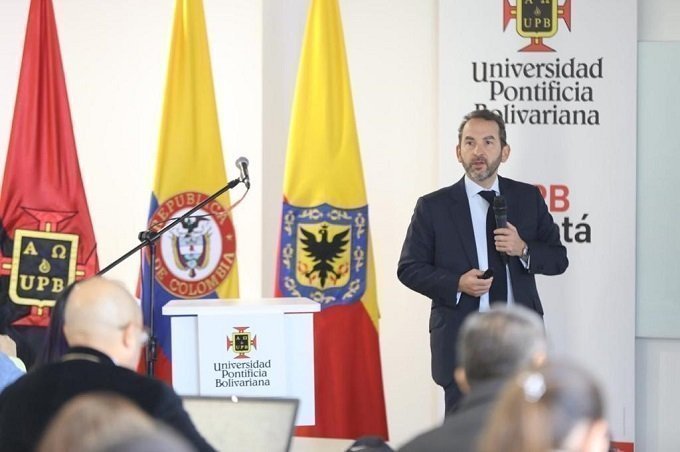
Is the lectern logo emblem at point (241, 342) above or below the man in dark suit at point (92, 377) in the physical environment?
below

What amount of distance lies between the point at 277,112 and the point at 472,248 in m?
2.05

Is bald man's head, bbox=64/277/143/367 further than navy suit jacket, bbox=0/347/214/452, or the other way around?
bald man's head, bbox=64/277/143/367

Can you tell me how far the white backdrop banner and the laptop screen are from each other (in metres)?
3.13

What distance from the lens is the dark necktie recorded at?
4.72 m

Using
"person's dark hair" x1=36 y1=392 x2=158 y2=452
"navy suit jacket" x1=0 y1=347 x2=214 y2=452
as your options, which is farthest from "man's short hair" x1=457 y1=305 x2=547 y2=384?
"person's dark hair" x1=36 y1=392 x2=158 y2=452

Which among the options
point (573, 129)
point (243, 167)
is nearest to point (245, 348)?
point (243, 167)

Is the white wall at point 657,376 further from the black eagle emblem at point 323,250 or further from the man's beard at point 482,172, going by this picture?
the man's beard at point 482,172

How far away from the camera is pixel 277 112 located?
6441 millimetres

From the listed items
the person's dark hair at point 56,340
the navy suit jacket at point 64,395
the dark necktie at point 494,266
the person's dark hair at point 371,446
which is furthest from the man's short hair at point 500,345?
the dark necktie at point 494,266

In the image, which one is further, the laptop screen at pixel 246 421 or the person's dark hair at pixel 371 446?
the laptop screen at pixel 246 421

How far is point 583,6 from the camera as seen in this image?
6113mm

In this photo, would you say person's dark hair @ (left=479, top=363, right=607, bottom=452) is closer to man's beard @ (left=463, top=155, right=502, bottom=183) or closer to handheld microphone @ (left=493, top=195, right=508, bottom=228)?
handheld microphone @ (left=493, top=195, right=508, bottom=228)

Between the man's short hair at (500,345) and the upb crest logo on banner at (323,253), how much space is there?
354cm

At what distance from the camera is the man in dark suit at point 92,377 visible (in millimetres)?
2541
